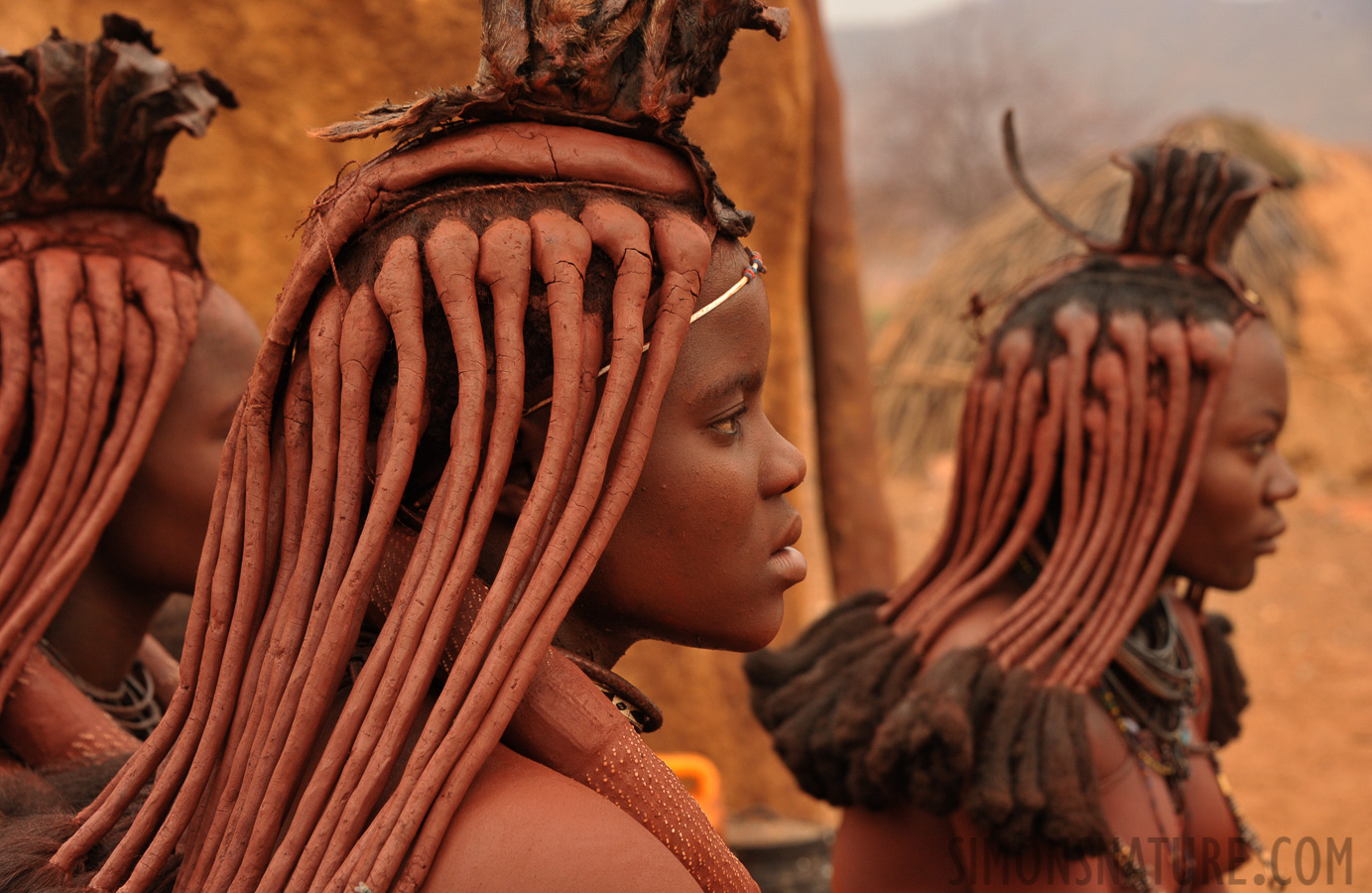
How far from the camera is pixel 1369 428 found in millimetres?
10812

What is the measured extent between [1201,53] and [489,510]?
69.0m

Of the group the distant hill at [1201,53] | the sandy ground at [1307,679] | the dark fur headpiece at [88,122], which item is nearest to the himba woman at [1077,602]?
the dark fur headpiece at [88,122]

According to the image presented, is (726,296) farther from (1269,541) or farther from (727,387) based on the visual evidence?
(1269,541)

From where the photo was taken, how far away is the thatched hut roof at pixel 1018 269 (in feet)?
34.8

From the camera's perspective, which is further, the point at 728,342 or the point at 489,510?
the point at 728,342

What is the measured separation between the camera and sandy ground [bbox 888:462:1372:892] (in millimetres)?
6203

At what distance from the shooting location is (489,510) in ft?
4.22

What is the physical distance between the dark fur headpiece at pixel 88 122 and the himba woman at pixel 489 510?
95 cm

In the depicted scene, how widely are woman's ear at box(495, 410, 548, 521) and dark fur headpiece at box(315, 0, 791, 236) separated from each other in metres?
0.36

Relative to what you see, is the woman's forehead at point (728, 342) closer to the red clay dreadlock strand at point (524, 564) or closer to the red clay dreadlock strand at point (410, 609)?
the red clay dreadlock strand at point (524, 564)

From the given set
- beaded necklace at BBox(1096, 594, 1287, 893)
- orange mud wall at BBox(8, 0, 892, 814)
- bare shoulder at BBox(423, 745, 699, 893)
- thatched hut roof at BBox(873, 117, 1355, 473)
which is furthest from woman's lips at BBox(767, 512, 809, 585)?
thatched hut roof at BBox(873, 117, 1355, 473)

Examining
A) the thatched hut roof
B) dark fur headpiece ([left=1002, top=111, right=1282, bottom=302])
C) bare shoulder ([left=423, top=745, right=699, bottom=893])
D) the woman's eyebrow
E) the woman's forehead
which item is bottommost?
bare shoulder ([left=423, top=745, right=699, bottom=893])

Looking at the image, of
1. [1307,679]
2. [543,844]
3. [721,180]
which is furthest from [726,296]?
[1307,679]

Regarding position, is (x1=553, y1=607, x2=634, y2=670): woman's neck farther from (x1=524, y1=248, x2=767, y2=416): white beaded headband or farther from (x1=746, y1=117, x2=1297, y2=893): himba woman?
(x1=746, y1=117, x2=1297, y2=893): himba woman
